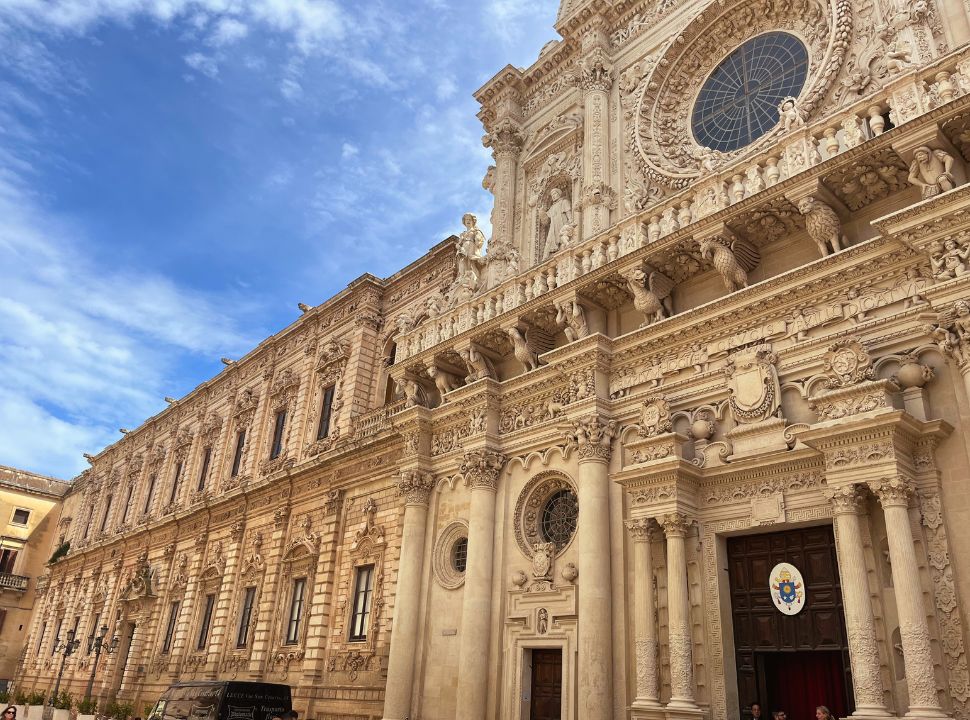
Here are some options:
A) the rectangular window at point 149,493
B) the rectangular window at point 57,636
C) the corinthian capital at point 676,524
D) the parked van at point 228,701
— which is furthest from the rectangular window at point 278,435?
the rectangular window at point 57,636

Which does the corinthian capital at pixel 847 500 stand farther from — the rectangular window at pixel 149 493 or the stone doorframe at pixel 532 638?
the rectangular window at pixel 149 493

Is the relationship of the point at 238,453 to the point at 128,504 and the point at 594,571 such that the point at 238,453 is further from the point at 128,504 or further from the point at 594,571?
the point at 594,571

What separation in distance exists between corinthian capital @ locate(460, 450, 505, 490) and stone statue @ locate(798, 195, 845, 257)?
22.3 ft

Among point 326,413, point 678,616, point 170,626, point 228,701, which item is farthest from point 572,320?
point 170,626

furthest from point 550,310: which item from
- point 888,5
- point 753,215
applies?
point 888,5

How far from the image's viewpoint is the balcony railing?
45.8 metres

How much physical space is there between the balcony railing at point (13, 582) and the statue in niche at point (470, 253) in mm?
42278

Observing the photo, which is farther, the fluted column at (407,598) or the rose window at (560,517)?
the fluted column at (407,598)

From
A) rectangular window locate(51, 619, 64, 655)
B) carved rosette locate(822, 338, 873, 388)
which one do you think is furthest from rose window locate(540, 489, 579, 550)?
rectangular window locate(51, 619, 64, 655)

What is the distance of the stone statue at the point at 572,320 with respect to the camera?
44.3 feet

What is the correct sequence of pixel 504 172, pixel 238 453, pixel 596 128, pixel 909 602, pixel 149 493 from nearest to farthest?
1. pixel 909 602
2. pixel 596 128
3. pixel 504 172
4. pixel 238 453
5. pixel 149 493

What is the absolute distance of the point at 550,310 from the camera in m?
14.2

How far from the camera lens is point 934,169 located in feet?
31.7

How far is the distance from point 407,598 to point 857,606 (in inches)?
342
